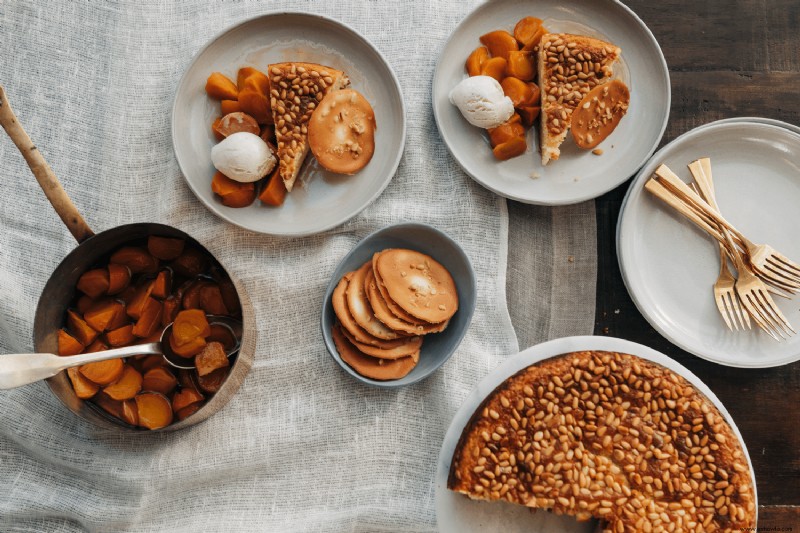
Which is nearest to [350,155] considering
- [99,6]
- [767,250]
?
[99,6]

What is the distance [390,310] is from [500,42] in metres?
0.99

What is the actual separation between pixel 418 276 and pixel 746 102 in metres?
1.39

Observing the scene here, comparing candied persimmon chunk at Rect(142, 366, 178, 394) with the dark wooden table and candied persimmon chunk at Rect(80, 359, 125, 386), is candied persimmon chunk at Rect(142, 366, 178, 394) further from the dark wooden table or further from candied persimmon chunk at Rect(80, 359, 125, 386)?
the dark wooden table

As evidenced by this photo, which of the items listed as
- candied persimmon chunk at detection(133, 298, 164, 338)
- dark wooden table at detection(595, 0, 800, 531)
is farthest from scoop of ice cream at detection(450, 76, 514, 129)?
candied persimmon chunk at detection(133, 298, 164, 338)

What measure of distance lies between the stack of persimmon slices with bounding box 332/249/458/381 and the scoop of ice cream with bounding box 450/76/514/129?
0.49 meters

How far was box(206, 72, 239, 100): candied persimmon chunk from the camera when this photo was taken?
2113 mm

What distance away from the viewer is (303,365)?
7.23 feet

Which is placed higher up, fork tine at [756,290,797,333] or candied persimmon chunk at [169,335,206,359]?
fork tine at [756,290,797,333]

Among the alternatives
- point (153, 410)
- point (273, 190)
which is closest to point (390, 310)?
point (273, 190)

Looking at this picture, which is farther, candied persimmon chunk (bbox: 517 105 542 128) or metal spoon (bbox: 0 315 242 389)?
candied persimmon chunk (bbox: 517 105 542 128)

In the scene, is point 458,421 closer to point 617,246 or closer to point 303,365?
point 303,365

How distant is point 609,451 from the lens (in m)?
1.83

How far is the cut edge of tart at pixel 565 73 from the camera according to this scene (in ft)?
7.05

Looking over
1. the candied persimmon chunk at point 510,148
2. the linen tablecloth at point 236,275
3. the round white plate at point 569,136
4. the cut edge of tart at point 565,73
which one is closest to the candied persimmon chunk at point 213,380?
the linen tablecloth at point 236,275
